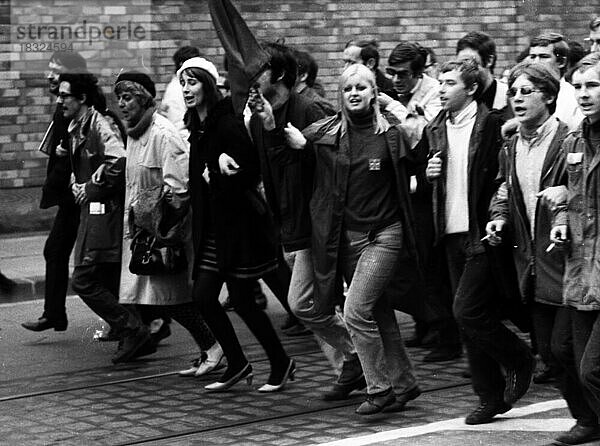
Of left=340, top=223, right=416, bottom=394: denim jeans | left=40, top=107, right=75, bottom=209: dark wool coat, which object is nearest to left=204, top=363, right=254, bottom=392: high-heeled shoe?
left=340, top=223, right=416, bottom=394: denim jeans

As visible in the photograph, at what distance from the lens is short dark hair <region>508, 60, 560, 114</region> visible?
277 inches

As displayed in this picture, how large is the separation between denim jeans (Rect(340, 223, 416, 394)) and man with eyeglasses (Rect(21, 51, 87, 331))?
319cm

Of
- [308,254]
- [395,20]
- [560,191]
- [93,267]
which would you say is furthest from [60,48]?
[560,191]

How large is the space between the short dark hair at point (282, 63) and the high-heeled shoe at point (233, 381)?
1.69 metres

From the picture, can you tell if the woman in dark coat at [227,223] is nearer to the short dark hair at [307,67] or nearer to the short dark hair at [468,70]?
the short dark hair at [468,70]

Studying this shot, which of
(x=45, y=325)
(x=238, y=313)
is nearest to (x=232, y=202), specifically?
(x=238, y=313)

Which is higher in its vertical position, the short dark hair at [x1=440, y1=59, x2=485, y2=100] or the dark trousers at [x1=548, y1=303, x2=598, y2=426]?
the short dark hair at [x1=440, y1=59, x2=485, y2=100]

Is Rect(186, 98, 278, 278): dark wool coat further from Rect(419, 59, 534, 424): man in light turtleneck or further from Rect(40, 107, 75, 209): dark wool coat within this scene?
Rect(40, 107, 75, 209): dark wool coat

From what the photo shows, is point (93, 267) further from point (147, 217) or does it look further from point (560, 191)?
point (560, 191)

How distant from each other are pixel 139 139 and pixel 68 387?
167 cm

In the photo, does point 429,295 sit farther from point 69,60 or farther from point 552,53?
point 69,60

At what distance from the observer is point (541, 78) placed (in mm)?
7043

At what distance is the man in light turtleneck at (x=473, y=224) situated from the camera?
7.30m

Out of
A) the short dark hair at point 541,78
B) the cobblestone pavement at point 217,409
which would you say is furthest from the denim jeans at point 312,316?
the short dark hair at point 541,78
